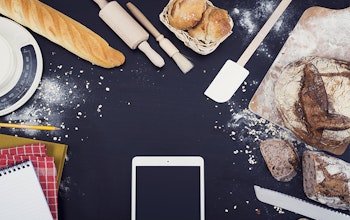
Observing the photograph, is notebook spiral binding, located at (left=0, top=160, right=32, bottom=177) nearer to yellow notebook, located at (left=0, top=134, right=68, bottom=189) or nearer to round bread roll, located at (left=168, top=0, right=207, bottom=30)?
yellow notebook, located at (left=0, top=134, right=68, bottom=189)

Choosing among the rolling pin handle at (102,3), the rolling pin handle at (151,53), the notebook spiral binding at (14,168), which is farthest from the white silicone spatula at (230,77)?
the notebook spiral binding at (14,168)

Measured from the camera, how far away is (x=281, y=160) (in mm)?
1022

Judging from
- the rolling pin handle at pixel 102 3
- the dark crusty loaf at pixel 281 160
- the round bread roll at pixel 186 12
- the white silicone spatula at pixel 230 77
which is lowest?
the dark crusty loaf at pixel 281 160

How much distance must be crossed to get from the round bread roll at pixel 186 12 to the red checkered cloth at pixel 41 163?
35 centimetres

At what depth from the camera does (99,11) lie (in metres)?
1.06

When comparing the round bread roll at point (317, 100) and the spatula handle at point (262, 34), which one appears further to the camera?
the spatula handle at point (262, 34)

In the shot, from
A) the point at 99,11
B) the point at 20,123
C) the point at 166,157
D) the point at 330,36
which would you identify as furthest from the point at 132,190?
the point at 330,36

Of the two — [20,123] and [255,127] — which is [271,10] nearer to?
[255,127]

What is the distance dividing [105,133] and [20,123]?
0.17 metres

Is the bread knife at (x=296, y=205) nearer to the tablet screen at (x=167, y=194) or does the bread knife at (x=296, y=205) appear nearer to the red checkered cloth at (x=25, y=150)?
the tablet screen at (x=167, y=194)

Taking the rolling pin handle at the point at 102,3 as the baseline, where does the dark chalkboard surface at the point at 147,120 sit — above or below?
below

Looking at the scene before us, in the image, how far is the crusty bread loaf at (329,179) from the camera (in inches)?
38.6

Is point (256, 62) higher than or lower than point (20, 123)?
lower

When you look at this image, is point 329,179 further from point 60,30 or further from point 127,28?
point 60,30
